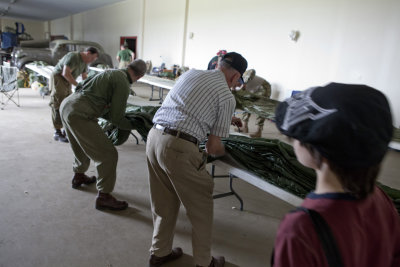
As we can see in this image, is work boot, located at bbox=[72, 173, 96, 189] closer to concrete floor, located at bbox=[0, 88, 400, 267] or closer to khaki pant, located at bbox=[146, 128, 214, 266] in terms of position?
concrete floor, located at bbox=[0, 88, 400, 267]

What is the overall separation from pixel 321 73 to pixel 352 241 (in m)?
6.95

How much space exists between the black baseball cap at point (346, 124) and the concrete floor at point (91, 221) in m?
1.87

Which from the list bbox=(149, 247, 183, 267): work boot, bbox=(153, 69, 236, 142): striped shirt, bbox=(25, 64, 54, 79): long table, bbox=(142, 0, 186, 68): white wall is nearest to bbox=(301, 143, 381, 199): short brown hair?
bbox=(153, 69, 236, 142): striped shirt

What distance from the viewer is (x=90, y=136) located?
2.75m

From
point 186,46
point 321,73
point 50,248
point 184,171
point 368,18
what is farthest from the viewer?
point 186,46

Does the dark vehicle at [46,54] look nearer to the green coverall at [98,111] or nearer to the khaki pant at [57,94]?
the khaki pant at [57,94]

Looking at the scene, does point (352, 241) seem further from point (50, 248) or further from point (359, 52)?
point (359, 52)

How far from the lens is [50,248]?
7.53ft

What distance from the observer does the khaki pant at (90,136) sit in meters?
2.74

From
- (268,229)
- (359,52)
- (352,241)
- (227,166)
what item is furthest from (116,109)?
(359,52)

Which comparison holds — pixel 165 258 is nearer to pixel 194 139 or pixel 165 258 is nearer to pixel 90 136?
pixel 194 139

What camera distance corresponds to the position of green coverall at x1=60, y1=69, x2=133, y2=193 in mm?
2686

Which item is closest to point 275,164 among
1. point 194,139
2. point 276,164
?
point 276,164

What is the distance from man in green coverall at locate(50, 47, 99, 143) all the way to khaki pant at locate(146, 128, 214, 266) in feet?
10.5
